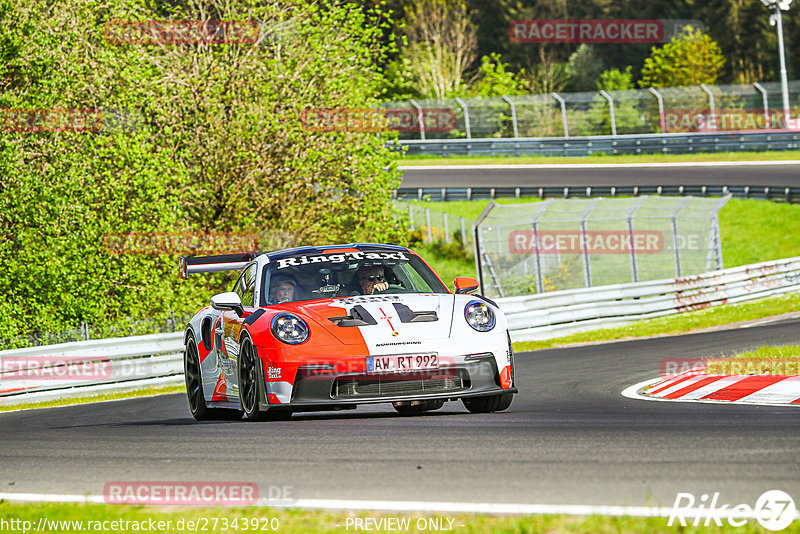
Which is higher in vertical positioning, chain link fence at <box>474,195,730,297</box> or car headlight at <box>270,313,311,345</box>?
car headlight at <box>270,313,311,345</box>

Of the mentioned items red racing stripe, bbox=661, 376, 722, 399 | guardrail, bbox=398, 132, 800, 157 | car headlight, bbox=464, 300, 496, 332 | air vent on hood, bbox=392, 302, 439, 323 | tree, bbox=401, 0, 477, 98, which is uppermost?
tree, bbox=401, 0, 477, 98

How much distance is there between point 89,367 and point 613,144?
32.6m

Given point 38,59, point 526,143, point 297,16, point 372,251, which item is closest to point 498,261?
point 297,16

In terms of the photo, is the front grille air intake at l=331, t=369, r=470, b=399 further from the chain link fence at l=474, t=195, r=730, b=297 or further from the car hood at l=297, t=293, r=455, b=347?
the chain link fence at l=474, t=195, r=730, b=297

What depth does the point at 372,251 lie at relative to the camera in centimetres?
1018

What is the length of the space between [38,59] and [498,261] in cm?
1148

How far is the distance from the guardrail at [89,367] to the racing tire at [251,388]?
849 cm

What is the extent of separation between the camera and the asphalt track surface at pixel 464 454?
5336 millimetres

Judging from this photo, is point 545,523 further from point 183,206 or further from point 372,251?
point 183,206

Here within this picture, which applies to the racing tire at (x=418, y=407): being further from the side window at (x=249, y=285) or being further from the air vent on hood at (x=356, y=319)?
the air vent on hood at (x=356, y=319)

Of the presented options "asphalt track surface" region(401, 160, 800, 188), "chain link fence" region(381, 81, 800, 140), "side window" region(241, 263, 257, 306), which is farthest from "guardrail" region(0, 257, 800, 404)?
"chain link fence" region(381, 81, 800, 140)

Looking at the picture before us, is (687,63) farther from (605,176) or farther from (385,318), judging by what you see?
(385,318)

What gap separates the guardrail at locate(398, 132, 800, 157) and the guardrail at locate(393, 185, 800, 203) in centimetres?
340

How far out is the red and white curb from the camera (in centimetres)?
934
